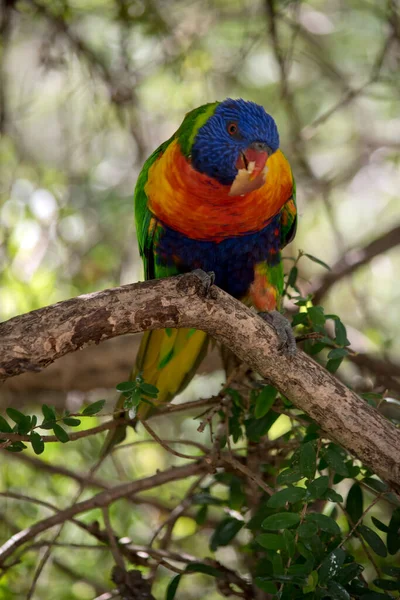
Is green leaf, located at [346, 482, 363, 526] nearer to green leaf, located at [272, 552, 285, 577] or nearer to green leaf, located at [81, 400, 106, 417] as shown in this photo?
green leaf, located at [272, 552, 285, 577]

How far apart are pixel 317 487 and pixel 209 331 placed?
1.61 ft

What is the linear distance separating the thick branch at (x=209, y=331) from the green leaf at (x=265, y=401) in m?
0.10

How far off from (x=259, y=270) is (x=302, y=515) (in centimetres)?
96

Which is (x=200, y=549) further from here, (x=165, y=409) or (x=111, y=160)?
(x=111, y=160)

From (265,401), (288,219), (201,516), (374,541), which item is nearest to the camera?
(374,541)

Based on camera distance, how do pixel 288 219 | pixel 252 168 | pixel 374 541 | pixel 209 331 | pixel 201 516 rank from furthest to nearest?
pixel 288 219, pixel 201 516, pixel 252 168, pixel 209 331, pixel 374 541

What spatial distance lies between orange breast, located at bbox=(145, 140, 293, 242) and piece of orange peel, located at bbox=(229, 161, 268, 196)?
29 millimetres

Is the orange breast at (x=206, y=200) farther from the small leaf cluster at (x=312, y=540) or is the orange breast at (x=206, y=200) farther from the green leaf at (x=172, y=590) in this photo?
the green leaf at (x=172, y=590)

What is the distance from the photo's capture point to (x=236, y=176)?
2076 mm

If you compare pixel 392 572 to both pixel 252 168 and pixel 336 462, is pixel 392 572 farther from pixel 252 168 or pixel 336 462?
pixel 252 168

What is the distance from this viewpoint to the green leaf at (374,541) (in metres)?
1.69

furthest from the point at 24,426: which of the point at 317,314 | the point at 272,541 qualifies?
the point at 317,314

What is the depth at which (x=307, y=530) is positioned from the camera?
159 centimetres

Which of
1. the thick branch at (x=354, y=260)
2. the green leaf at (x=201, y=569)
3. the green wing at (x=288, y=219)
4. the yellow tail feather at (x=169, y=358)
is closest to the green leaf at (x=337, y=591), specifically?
the green leaf at (x=201, y=569)
